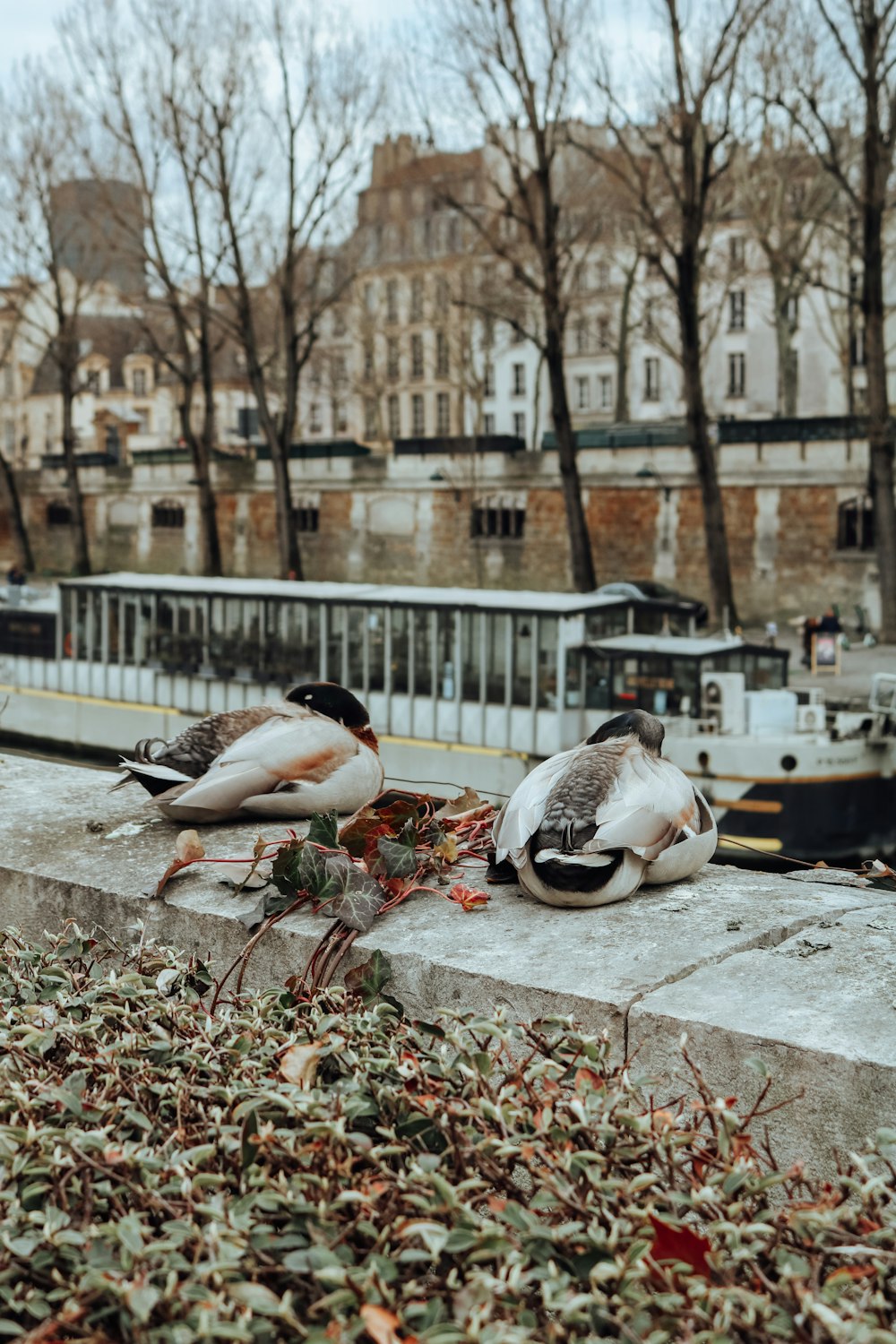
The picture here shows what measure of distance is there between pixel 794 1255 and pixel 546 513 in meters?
34.8

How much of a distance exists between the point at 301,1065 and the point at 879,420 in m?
22.5

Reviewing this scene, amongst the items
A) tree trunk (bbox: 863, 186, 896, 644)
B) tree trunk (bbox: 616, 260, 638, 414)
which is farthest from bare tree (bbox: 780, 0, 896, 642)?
tree trunk (bbox: 616, 260, 638, 414)

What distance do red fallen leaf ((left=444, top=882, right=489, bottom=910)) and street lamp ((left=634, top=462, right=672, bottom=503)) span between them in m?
31.5

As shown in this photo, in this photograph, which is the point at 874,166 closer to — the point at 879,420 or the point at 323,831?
the point at 879,420

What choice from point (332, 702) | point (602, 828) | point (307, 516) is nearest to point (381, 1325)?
point (602, 828)

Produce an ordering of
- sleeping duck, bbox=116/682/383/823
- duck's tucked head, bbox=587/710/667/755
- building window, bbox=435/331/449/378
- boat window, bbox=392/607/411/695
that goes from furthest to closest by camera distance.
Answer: building window, bbox=435/331/449/378 < boat window, bbox=392/607/411/695 < sleeping duck, bbox=116/682/383/823 < duck's tucked head, bbox=587/710/667/755

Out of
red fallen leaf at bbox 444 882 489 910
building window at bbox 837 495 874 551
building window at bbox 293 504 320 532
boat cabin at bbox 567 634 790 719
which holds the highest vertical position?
building window at bbox 293 504 320 532

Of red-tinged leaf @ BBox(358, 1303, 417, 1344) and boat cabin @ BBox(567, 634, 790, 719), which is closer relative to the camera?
red-tinged leaf @ BBox(358, 1303, 417, 1344)

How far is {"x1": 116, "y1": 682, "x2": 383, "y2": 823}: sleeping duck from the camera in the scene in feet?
11.6

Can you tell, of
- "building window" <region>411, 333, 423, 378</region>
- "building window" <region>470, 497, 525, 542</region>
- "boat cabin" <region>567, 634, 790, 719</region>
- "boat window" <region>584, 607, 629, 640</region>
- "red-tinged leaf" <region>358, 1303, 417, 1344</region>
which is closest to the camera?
"red-tinged leaf" <region>358, 1303, 417, 1344</region>

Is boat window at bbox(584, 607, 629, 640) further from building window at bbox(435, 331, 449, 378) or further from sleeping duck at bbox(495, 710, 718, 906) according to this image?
building window at bbox(435, 331, 449, 378)

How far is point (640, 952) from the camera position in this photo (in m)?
2.47

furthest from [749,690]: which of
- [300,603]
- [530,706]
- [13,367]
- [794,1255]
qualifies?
[13,367]

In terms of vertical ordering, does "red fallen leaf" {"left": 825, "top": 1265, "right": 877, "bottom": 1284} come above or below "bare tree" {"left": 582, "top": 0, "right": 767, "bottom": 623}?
below
